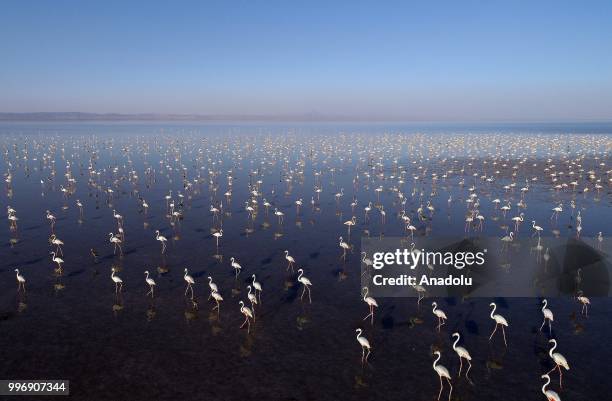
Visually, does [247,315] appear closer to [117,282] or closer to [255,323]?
[255,323]

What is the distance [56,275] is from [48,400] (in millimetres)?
9325

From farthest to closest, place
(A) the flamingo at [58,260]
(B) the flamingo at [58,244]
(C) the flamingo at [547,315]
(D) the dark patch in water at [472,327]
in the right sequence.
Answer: (B) the flamingo at [58,244]
(A) the flamingo at [58,260]
(D) the dark patch in water at [472,327]
(C) the flamingo at [547,315]

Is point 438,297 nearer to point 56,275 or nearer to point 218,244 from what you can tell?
point 218,244

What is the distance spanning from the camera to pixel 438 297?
1880 centimetres

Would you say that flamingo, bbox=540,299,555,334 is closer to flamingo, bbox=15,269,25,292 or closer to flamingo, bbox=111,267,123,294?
flamingo, bbox=111,267,123,294

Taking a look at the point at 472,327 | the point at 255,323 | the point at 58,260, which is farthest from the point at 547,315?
the point at 58,260

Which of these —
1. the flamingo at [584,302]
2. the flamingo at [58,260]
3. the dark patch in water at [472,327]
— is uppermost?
the flamingo at [58,260]

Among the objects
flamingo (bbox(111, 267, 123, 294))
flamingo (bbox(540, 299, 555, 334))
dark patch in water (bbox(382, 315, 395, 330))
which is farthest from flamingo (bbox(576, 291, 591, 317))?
flamingo (bbox(111, 267, 123, 294))

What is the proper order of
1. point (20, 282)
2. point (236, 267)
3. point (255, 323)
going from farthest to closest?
point (236, 267) → point (20, 282) → point (255, 323)

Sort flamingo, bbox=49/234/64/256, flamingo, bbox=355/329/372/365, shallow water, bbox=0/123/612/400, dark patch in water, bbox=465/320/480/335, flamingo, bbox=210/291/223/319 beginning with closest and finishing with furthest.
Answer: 1. shallow water, bbox=0/123/612/400
2. flamingo, bbox=355/329/372/365
3. dark patch in water, bbox=465/320/480/335
4. flamingo, bbox=210/291/223/319
5. flamingo, bbox=49/234/64/256

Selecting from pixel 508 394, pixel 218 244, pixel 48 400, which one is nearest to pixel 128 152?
pixel 218 244

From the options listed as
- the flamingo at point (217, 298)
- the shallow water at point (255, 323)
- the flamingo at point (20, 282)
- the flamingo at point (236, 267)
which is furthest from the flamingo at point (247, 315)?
the flamingo at point (20, 282)

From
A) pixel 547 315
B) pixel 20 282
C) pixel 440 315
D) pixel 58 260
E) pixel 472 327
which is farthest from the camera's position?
pixel 58 260

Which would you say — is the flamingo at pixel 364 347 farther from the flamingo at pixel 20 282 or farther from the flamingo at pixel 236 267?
the flamingo at pixel 20 282
